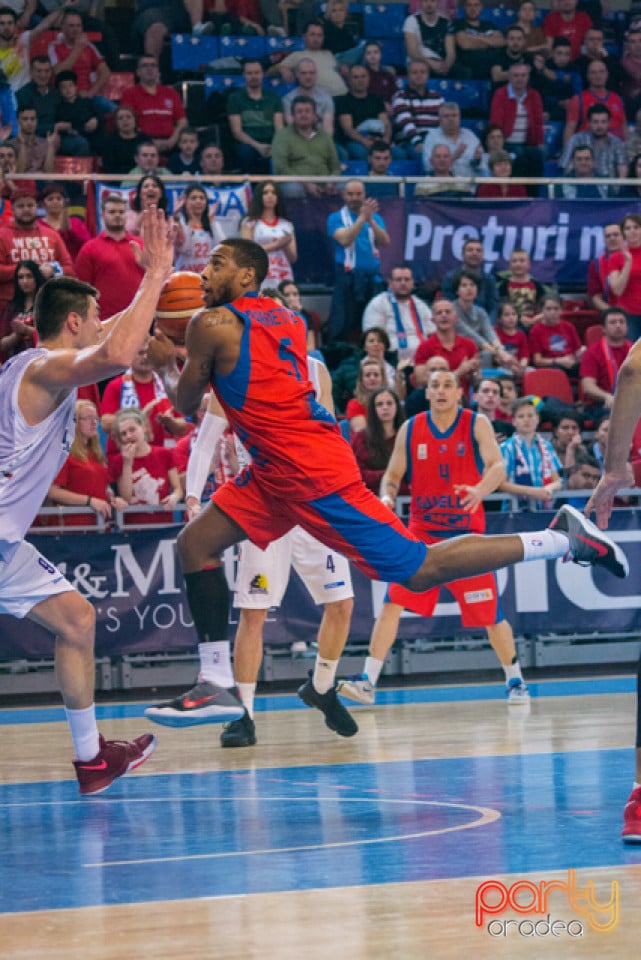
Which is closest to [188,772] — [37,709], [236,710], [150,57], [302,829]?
[236,710]

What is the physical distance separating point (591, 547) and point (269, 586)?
2.21m

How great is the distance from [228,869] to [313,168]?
34.1 ft

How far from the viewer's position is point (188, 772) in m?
6.70

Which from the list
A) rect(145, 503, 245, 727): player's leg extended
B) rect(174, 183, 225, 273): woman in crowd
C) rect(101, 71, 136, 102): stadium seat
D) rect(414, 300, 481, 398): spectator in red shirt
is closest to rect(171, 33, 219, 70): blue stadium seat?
rect(101, 71, 136, 102): stadium seat

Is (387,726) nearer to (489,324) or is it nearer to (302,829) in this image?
(302,829)

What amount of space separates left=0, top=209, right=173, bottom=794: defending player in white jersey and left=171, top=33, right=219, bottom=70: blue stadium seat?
426 inches

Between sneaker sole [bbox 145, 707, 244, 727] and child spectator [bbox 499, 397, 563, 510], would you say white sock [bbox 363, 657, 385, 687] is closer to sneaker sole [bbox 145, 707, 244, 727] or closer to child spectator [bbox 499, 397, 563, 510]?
child spectator [bbox 499, 397, 563, 510]

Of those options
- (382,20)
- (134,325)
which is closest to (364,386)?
(134,325)

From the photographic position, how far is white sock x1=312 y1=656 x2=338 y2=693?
25.3 ft

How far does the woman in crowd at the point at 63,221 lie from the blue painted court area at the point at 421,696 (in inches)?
174

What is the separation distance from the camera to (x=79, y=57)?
14.8m

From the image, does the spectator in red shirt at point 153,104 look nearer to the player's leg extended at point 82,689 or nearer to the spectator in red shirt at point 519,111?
the spectator in red shirt at point 519,111

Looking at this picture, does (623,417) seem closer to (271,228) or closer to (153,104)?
(271,228)

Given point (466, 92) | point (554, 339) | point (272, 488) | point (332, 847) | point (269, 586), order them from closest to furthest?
point (332, 847) → point (272, 488) → point (269, 586) → point (554, 339) → point (466, 92)
